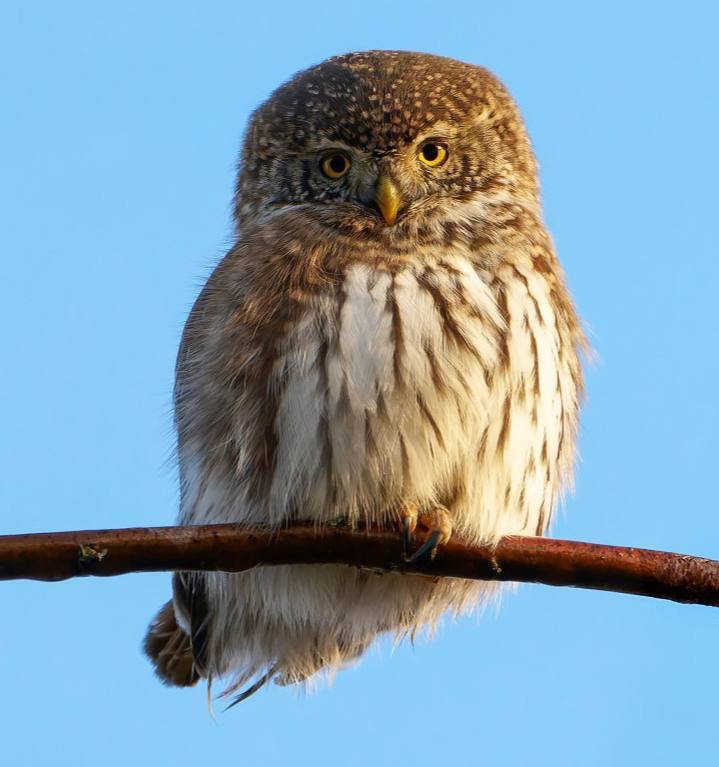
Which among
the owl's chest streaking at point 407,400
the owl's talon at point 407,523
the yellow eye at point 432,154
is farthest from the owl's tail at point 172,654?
the yellow eye at point 432,154

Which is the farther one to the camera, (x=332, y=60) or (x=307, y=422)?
(x=332, y=60)

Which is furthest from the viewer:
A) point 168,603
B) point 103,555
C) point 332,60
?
point 332,60

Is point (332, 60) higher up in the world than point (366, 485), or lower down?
higher up

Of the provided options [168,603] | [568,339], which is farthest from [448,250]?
[168,603]

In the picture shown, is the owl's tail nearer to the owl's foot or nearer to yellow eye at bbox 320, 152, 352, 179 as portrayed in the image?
the owl's foot

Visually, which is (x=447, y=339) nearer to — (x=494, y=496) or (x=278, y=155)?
(x=494, y=496)

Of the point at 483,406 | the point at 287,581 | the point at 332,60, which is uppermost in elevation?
the point at 332,60

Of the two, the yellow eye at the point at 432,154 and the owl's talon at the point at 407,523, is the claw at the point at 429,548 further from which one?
the yellow eye at the point at 432,154

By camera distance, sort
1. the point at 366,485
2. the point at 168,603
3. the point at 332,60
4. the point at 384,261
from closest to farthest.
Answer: the point at 366,485 < the point at 384,261 < the point at 168,603 < the point at 332,60
